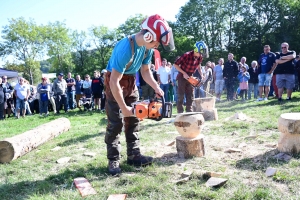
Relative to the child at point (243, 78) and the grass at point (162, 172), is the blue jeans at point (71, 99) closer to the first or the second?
the grass at point (162, 172)

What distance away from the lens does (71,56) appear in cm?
4559

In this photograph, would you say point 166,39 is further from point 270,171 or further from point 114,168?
point 270,171

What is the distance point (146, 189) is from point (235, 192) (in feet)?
2.88

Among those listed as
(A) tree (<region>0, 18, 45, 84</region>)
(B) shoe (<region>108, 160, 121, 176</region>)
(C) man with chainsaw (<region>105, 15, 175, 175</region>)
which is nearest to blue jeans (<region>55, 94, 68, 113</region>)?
(C) man with chainsaw (<region>105, 15, 175, 175</region>)

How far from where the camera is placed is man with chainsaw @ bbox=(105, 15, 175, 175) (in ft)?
8.90

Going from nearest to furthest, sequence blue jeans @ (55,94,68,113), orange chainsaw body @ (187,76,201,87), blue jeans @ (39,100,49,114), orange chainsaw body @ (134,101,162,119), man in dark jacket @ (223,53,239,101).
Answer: orange chainsaw body @ (134,101,162,119)
orange chainsaw body @ (187,76,201,87)
man in dark jacket @ (223,53,239,101)
blue jeans @ (39,100,49,114)
blue jeans @ (55,94,68,113)

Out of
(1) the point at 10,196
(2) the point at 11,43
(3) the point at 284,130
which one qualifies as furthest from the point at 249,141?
(2) the point at 11,43

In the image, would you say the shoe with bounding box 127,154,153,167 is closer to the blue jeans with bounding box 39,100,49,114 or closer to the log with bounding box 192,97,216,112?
the log with bounding box 192,97,216,112

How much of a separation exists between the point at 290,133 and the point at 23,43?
145ft

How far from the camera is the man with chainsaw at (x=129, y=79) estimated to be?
107 inches

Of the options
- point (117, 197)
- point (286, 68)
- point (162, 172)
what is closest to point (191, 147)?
point (162, 172)

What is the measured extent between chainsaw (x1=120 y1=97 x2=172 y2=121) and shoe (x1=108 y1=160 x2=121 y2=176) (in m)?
0.78

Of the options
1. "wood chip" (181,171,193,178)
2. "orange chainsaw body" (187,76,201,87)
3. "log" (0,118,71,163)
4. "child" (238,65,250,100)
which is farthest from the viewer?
"child" (238,65,250,100)

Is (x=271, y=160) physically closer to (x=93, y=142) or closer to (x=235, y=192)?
(x=235, y=192)
